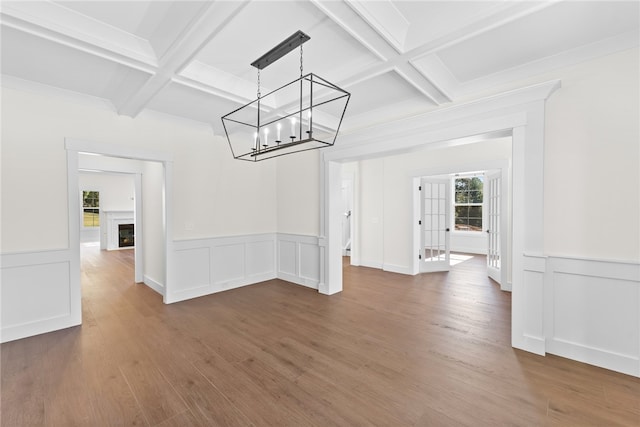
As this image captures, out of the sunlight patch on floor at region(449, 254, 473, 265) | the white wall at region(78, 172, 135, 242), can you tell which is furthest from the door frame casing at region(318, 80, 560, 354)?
the white wall at region(78, 172, 135, 242)

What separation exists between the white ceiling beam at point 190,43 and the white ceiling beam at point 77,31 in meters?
0.17

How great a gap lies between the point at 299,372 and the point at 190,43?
110 inches

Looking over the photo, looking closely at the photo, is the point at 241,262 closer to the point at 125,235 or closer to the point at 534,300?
the point at 534,300

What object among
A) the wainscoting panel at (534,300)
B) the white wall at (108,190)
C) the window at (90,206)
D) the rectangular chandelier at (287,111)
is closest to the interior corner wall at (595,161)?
the wainscoting panel at (534,300)

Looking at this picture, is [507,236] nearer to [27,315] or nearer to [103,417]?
[103,417]

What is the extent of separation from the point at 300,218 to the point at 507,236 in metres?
3.66

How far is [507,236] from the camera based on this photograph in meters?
4.80

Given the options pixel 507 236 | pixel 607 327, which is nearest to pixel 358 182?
pixel 507 236

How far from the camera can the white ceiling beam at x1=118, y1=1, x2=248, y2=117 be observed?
1771 mm

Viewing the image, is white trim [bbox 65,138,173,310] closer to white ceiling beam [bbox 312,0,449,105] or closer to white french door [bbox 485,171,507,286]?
white ceiling beam [bbox 312,0,449,105]

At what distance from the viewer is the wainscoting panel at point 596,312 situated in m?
2.26

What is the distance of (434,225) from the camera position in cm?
624

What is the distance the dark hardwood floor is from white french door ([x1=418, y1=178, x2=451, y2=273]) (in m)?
2.14

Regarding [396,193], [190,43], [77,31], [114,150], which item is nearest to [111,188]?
[114,150]
